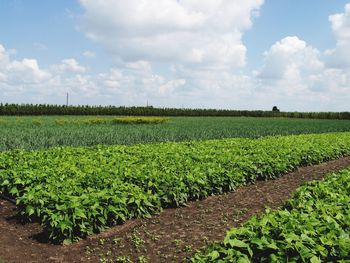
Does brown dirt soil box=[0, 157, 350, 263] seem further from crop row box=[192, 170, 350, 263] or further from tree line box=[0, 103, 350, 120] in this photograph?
tree line box=[0, 103, 350, 120]

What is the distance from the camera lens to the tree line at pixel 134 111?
181 ft

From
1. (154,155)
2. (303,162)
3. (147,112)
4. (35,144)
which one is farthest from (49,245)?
(147,112)

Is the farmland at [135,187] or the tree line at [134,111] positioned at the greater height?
the tree line at [134,111]

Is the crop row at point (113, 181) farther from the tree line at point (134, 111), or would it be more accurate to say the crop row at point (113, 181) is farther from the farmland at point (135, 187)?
the tree line at point (134, 111)

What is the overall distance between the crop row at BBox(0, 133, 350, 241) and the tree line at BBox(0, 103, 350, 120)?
4652 cm

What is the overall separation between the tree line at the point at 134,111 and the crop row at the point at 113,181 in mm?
46517

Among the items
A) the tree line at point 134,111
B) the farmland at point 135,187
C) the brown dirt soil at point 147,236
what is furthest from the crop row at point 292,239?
the tree line at point 134,111

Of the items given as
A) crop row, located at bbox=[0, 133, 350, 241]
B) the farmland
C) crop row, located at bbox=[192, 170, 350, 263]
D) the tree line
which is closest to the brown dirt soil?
the farmland

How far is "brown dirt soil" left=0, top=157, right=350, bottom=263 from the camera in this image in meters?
5.79

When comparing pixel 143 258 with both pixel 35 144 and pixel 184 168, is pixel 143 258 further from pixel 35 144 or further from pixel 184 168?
pixel 35 144

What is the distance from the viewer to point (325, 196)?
6.08 metres

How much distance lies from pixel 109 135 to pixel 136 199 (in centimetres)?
1318

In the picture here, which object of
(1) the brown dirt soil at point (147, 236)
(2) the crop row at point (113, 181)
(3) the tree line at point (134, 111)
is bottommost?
(1) the brown dirt soil at point (147, 236)

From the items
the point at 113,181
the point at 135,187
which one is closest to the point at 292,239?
the point at 135,187
